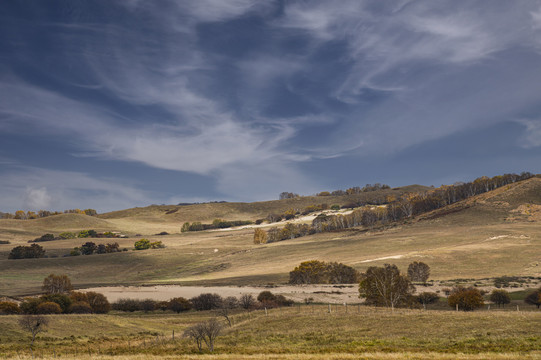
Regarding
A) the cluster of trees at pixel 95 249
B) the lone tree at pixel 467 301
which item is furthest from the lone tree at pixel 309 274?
the cluster of trees at pixel 95 249

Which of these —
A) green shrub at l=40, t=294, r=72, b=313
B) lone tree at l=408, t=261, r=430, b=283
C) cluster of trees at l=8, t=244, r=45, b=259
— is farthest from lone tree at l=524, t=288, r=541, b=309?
cluster of trees at l=8, t=244, r=45, b=259

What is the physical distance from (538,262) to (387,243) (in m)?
45.8

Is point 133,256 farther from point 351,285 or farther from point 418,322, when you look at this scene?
point 418,322

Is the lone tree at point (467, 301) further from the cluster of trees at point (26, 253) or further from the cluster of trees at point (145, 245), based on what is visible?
the cluster of trees at point (145, 245)

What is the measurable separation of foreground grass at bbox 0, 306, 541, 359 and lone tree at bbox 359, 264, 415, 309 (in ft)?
46.8

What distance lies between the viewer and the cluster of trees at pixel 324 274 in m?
90.1

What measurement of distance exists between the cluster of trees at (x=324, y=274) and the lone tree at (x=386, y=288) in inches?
1114

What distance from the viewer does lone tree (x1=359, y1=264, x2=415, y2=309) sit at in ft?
191

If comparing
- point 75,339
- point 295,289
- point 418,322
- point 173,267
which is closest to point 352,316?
point 418,322

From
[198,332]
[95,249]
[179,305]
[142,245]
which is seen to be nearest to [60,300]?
[179,305]

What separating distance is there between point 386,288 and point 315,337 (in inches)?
1052

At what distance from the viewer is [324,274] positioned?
93750 mm

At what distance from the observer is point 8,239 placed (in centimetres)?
19075

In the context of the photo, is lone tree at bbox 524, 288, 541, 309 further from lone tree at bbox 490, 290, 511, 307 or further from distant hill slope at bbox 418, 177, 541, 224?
distant hill slope at bbox 418, 177, 541, 224
